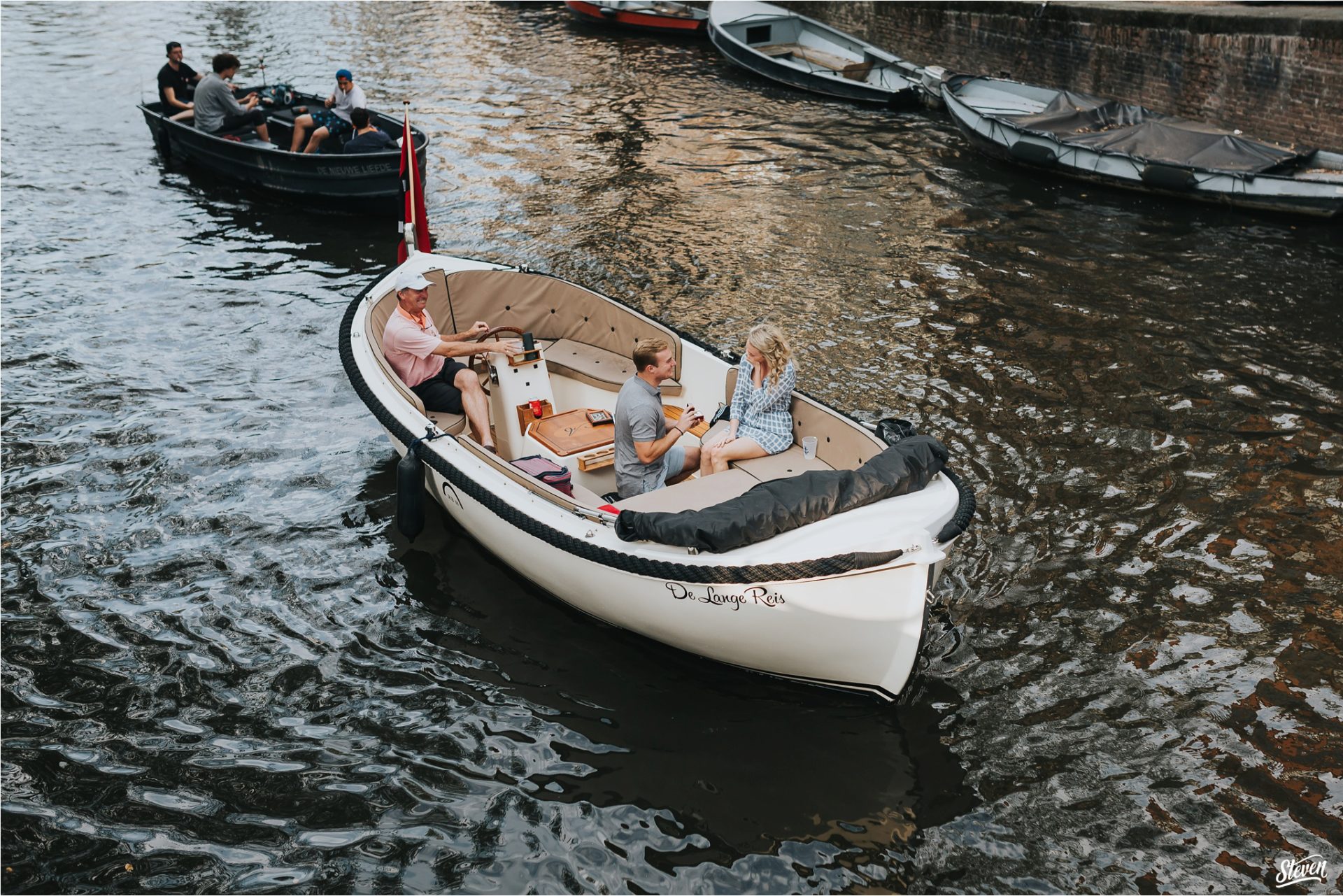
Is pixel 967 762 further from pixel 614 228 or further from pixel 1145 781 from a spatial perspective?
pixel 614 228

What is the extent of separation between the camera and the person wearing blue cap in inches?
570

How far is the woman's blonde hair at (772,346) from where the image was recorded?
6676mm

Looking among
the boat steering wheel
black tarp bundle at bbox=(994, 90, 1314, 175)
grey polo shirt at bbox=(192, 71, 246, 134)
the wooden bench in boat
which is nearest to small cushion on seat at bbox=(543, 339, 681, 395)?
the boat steering wheel

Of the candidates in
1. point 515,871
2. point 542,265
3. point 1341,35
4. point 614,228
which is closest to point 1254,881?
point 515,871

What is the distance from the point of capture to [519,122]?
1875 cm

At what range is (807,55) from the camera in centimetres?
2170

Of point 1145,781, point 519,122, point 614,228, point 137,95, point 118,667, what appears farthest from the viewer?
point 137,95

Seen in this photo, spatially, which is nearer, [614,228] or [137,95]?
[614,228]

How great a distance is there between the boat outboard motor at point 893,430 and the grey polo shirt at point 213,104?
12.1 meters

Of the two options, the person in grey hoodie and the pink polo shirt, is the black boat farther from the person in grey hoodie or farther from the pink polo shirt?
the pink polo shirt

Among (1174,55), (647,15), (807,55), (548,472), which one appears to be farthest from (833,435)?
(647,15)

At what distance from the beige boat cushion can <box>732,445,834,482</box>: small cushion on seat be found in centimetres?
18

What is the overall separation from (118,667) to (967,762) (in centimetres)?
503

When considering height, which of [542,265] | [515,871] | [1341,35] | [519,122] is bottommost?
[515,871]
